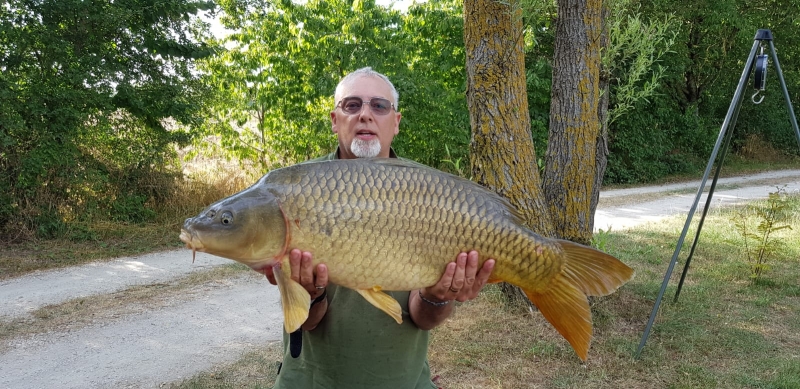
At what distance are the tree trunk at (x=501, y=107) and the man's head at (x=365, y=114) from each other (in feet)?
6.48

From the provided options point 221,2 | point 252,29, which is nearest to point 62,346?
point 252,29

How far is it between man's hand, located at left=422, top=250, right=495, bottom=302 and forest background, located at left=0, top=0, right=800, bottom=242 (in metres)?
2.81

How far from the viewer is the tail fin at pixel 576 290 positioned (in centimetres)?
194

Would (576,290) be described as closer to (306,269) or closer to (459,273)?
(459,273)

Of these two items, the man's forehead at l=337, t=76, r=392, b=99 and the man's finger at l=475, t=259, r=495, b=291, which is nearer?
the man's finger at l=475, t=259, r=495, b=291

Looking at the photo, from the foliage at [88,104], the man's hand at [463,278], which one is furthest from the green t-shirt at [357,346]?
the foliage at [88,104]

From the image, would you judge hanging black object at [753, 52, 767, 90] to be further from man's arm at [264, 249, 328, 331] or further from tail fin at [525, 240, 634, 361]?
man's arm at [264, 249, 328, 331]

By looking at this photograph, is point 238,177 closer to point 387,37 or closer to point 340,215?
point 387,37

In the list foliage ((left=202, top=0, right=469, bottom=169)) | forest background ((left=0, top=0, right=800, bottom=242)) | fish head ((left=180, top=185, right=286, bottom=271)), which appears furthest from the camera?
foliage ((left=202, top=0, right=469, bottom=169))

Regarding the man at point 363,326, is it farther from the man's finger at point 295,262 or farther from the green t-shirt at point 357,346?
the man's finger at point 295,262

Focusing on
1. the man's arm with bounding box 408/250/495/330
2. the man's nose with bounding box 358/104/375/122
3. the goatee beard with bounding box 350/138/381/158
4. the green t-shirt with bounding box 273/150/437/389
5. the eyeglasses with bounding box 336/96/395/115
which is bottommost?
the green t-shirt with bounding box 273/150/437/389

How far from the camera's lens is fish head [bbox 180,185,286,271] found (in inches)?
67.1

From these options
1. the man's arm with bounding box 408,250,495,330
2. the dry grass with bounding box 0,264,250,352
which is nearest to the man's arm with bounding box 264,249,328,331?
the man's arm with bounding box 408,250,495,330

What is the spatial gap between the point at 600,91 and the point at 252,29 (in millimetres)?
7734
